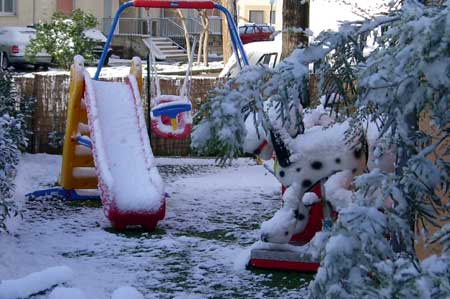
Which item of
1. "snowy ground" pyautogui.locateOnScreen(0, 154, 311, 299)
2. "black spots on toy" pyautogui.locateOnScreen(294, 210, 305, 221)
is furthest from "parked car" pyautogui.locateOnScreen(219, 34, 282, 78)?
"black spots on toy" pyautogui.locateOnScreen(294, 210, 305, 221)

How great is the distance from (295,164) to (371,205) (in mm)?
3723

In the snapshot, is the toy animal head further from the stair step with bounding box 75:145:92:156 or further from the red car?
the red car

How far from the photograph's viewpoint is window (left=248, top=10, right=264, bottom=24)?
145 feet

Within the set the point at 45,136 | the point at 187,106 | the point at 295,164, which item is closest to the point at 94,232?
the point at 295,164

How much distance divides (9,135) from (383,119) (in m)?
6.07

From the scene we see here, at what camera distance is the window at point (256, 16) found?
44.2 meters

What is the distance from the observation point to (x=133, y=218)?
299 inches

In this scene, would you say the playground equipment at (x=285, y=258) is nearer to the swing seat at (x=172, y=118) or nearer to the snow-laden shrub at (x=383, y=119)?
the snow-laden shrub at (x=383, y=119)

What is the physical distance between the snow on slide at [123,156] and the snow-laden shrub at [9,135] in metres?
0.81

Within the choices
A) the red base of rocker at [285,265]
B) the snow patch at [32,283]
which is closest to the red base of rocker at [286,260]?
the red base of rocker at [285,265]

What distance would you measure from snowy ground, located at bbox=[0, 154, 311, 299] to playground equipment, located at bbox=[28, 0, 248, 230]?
0.23 metres

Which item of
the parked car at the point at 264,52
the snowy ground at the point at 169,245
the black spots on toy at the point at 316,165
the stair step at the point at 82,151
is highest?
the parked car at the point at 264,52

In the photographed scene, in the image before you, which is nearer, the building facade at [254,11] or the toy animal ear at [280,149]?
the toy animal ear at [280,149]

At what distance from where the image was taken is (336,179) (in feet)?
19.4
